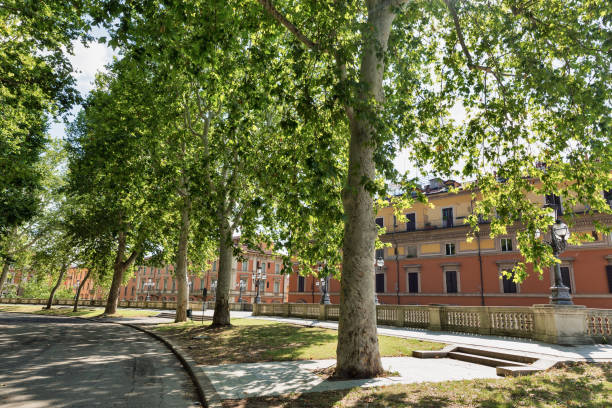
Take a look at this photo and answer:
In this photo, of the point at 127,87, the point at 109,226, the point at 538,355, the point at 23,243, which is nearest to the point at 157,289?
the point at 23,243

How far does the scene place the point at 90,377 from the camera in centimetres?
754

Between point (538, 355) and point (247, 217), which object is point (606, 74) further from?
point (247, 217)

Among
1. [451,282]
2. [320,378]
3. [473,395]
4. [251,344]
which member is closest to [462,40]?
[473,395]

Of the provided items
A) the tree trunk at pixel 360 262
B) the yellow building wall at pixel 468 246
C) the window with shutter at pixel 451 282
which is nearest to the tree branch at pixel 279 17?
the tree trunk at pixel 360 262

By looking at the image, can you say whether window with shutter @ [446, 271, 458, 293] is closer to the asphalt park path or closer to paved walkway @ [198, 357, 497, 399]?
paved walkway @ [198, 357, 497, 399]

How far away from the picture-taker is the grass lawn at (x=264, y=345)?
10.1m

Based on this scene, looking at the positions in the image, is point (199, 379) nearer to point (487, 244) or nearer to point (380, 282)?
point (487, 244)

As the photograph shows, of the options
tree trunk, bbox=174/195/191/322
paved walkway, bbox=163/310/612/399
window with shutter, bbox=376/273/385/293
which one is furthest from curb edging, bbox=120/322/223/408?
window with shutter, bbox=376/273/385/293

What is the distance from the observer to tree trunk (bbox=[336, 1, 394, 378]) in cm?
721

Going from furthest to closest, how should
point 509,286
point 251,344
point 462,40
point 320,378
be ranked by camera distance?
point 509,286
point 251,344
point 462,40
point 320,378

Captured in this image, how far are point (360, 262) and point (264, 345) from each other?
655cm

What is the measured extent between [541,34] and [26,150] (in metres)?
23.7

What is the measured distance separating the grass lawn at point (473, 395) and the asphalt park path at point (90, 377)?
194 cm

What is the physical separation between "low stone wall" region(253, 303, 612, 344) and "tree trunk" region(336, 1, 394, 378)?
27.1ft
